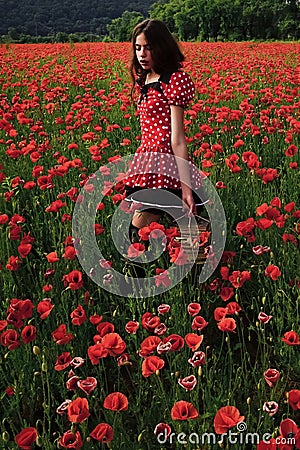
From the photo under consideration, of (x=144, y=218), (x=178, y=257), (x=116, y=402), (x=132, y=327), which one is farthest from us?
(x=144, y=218)

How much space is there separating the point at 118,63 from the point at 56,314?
371 inches

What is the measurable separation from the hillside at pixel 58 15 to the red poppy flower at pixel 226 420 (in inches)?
2462

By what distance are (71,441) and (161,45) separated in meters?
2.16

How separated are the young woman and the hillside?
199 feet

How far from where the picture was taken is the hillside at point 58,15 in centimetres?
6906

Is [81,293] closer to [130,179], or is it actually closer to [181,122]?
[130,179]

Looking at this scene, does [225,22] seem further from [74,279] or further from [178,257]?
[74,279]

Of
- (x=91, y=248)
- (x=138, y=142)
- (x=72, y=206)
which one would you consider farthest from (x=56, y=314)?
(x=138, y=142)

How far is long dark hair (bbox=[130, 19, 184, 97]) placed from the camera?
9.26 ft

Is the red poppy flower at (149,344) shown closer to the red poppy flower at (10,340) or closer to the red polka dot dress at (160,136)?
the red poppy flower at (10,340)

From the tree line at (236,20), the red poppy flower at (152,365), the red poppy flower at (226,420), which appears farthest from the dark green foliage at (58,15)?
the red poppy flower at (226,420)

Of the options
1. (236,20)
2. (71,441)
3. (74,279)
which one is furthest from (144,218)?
(236,20)

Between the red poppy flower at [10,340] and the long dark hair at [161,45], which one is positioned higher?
the long dark hair at [161,45]

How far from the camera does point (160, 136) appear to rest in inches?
119
